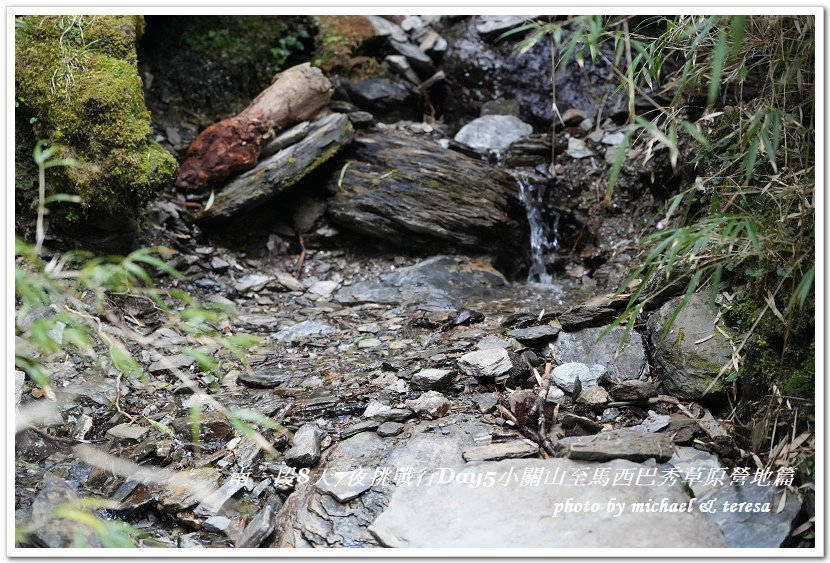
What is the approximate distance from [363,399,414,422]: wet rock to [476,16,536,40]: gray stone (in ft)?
16.1

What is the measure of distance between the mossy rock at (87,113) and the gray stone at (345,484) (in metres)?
2.33

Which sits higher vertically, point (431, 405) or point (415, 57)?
point (415, 57)

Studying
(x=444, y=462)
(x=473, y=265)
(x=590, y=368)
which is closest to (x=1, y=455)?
(x=444, y=462)

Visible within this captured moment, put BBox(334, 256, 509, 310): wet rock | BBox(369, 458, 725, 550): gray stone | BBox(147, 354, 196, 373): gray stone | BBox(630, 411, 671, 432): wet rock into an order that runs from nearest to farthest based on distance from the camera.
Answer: BBox(369, 458, 725, 550): gray stone
BBox(630, 411, 671, 432): wet rock
BBox(147, 354, 196, 373): gray stone
BBox(334, 256, 509, 310): wet rock

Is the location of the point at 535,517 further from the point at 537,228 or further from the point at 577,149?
the point at 577,149

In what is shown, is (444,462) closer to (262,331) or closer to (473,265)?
(262,331)

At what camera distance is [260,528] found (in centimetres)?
202

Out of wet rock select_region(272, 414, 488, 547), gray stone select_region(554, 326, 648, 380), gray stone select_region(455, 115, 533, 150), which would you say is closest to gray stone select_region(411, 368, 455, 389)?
wet rock select_region(272, 414, 488, 547)

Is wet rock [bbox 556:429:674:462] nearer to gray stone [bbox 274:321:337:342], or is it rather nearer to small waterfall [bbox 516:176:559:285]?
gray stone [bbox 274:321:337:342]

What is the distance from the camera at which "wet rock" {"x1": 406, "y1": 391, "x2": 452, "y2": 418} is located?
2525 millimetres

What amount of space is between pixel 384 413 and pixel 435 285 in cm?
174

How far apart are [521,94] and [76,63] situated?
13.1ft

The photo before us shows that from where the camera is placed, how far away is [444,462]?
2197mm

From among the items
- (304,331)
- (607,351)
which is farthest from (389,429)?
(304,331)
